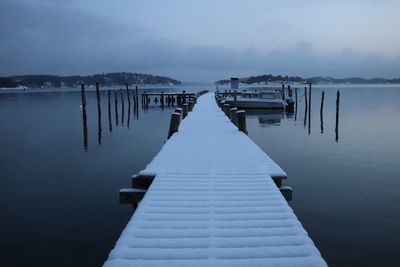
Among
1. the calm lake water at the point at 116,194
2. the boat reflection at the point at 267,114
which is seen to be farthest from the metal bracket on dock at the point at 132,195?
the boat reflection at the point at 267,114

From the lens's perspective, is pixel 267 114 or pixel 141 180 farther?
pixel 267 114

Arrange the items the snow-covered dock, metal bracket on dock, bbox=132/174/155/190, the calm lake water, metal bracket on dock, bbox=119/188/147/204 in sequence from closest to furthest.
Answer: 1. the snow-covered dock
2. metal bracket on dock, bbox=119/188/147/204
3. metal bracket on dock, bbox=132/174/155/190
4. the calm lake water

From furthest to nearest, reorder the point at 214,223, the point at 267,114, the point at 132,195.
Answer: the point at 267,114 < the point at 132,195 < the point at 214,223

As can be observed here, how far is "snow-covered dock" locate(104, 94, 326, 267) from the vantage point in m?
3.80

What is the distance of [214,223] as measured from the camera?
4.68 m

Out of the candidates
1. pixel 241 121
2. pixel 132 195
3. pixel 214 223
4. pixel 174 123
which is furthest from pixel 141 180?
pixel 241 121

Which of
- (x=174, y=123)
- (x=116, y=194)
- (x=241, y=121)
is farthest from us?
(x=241, y=121)

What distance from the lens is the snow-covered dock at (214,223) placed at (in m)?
3.80

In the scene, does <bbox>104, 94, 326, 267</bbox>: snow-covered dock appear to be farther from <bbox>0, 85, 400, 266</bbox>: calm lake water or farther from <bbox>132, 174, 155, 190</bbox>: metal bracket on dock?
<bbox>0, 85, 400, 266</bbox>: calm lake water

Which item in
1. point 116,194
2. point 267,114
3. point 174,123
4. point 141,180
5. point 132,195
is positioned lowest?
point 116,194

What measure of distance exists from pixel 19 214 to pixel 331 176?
471 inches

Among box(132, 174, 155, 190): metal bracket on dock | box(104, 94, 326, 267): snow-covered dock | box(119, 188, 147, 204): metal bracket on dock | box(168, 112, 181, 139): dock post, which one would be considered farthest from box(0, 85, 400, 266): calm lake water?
box(104, 94, 326, 267): snow-covered dock

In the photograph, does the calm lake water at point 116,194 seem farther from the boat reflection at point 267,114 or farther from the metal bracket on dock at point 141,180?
the boat reflection at point 267,114

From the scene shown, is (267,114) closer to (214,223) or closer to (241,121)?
(241,121)
